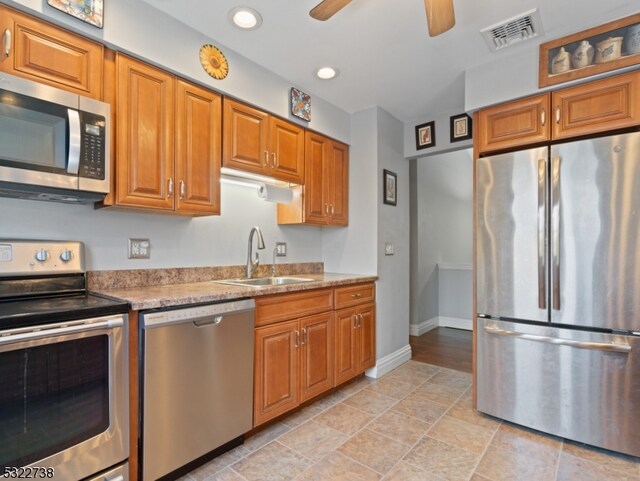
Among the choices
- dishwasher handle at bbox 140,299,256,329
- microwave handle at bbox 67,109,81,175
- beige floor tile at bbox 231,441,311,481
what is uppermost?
microwave handle at bbox 67,109,81,175

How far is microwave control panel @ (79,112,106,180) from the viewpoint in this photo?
157 cm

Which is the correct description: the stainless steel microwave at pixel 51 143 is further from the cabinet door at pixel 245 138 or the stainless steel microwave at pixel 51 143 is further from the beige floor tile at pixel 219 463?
the beige floor tile at pixel 219 463

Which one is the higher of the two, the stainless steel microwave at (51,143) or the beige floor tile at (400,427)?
the stainless steel microwave at (51,143)

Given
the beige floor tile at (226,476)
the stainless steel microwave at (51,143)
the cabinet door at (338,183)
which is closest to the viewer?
the stainless steel microwave at (51,143)

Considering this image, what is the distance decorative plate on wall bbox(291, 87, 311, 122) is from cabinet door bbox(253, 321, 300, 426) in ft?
5.45

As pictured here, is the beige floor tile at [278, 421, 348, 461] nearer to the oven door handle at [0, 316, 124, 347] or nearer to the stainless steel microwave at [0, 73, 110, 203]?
the oven door handle at [0, 316, 124, 347]

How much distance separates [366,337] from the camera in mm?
2973

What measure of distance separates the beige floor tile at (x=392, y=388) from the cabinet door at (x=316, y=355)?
0.49 m

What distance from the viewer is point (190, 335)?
1.68m

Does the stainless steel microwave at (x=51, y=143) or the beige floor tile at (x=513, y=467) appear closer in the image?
the stainless steel microwave at (x=51, y=143)

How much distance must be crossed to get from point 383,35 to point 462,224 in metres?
4.32

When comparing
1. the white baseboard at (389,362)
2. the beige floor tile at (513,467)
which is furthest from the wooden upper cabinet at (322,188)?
the beige floor tile at (513,467)

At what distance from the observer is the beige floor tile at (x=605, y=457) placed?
1808 mm

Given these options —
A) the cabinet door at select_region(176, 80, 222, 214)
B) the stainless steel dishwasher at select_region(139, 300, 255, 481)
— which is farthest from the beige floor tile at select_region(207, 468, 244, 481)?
the cabinet door at select_region(176, 80, 222, 214)
